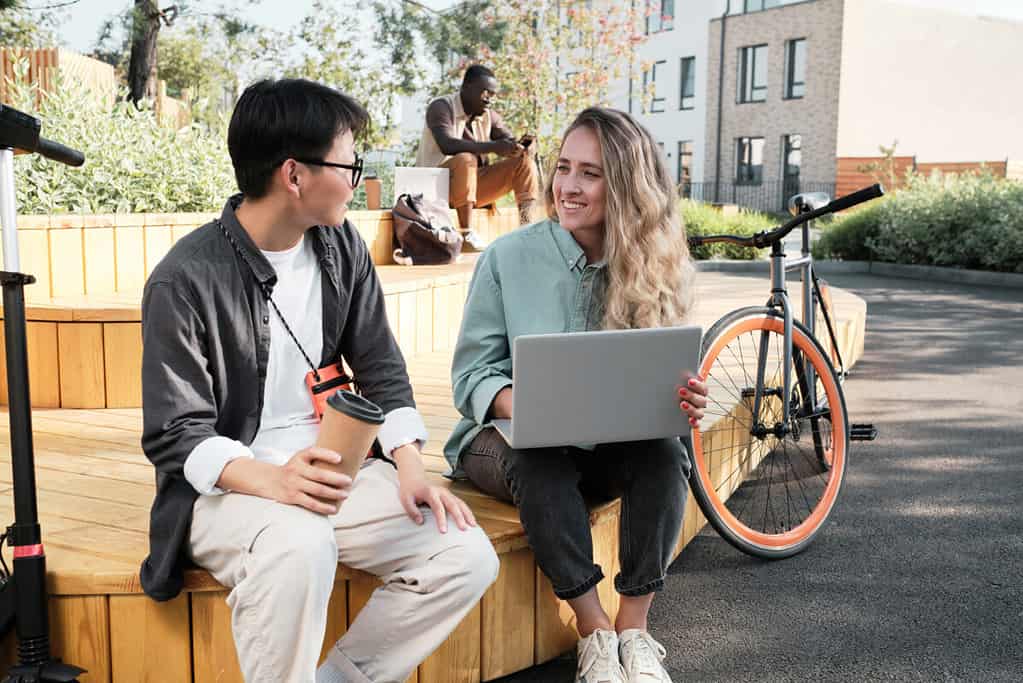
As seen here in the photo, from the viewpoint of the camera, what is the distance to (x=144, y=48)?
7910 millimetres

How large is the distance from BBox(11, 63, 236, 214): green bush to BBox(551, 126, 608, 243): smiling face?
10.8ft

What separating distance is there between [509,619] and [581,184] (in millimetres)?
1083

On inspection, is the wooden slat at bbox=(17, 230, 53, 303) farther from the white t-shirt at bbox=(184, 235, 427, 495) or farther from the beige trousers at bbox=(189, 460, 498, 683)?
the beige trousers at bbox=(189, 460, 498, 683)

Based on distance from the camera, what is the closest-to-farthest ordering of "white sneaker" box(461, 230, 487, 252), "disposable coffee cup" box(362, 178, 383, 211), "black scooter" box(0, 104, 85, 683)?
"black scooter" box(0, 104, 85, 683) → "white sneaker" box(461, 230, 487, 252) → "disposable coffee cup" box(362, 178, 383, 211)

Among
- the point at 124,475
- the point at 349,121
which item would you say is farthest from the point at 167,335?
the point at 124,475

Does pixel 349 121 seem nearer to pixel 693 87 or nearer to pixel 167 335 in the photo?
pixel 167 335

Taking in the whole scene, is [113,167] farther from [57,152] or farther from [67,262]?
[57,152]

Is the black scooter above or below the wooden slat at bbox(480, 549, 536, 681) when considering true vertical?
above

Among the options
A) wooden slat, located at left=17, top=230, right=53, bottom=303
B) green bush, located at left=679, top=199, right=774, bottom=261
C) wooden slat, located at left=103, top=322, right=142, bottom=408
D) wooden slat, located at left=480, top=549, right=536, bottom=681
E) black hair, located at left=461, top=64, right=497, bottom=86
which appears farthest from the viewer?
green bush, located at left=679, top=199, right=774, bottom=261

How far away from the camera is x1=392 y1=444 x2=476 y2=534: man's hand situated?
204 centimetres

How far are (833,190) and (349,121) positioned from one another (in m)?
25.0

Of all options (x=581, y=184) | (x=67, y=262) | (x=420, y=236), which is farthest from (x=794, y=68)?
(x=581, y=184)

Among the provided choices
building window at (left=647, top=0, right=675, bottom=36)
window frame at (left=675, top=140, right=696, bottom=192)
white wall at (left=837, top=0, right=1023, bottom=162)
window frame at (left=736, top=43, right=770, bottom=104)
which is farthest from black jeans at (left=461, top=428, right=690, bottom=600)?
building window at (left=647, top=0, right=675, bottom=36)

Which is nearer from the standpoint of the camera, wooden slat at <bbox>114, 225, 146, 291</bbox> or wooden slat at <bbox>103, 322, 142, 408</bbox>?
wooden slat at <bbox>103, 322, 142, 408</bbox>
